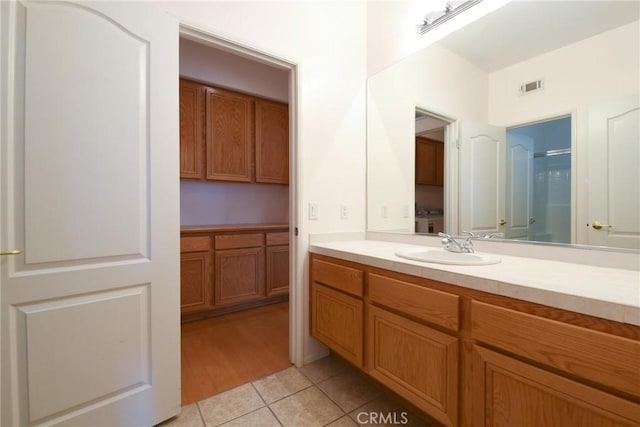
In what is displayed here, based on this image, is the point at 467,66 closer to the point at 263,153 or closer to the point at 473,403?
the point at 473,403

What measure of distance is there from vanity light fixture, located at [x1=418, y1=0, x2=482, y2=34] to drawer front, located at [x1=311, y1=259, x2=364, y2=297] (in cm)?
157

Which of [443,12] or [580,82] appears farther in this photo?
[443,12]

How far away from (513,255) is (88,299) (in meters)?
1.98

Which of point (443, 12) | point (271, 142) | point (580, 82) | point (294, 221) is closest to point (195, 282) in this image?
point (294, 221)

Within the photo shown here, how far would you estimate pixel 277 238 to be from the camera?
9.86 ft

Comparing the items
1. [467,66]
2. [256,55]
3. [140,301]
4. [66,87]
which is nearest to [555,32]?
[467,66]

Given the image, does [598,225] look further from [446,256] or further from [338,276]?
[338,276]

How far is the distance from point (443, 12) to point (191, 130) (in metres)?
2.29

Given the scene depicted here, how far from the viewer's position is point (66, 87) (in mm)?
1091

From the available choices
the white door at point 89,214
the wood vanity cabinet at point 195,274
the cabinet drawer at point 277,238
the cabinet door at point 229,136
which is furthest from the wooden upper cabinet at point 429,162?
the wood vanity cabinet at point 195,274

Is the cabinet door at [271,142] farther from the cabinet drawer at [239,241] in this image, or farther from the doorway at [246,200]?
the cabinet drawer at [239,241]

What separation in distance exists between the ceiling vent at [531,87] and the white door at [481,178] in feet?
0.64

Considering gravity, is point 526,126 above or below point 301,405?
above

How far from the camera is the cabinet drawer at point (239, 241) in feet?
8.70
